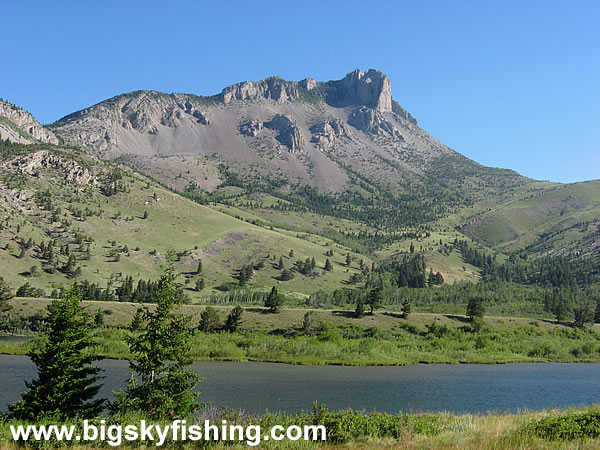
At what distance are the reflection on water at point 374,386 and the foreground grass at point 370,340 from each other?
7.90 metres

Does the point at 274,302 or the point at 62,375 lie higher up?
the point at 62,375

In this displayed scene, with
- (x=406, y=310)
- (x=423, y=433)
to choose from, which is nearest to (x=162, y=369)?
(x=423, y=433)

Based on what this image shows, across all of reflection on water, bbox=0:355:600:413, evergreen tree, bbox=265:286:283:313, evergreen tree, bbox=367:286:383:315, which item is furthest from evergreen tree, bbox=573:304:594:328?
evergreen tree, bbox=265:286:283:313

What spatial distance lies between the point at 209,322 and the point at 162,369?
3473 inches

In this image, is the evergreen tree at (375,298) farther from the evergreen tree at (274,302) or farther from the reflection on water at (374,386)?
the reflection on water at (374,386)

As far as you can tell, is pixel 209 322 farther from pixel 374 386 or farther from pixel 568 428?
pixel 568 428

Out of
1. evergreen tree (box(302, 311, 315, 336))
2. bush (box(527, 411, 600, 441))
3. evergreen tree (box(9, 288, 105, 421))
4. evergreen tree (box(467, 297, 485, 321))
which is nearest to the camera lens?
bush (box(527, 411, 600, 441))

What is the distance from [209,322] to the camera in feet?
380

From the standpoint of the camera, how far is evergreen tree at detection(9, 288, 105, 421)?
28453 millimetres

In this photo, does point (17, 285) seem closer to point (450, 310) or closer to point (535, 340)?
point (450, 310)

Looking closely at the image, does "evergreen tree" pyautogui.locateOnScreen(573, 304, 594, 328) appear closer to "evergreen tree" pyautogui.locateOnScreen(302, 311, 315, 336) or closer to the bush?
"evergreen tree" pyautogui.locateOnScreen(302, 311, 315, 336)

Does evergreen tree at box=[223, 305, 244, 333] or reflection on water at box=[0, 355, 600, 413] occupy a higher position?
evergreen tree at box=[223, 305, 244, 333]

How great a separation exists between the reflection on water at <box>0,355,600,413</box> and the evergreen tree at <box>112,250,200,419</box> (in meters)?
20.5

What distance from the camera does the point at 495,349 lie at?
11556cm
